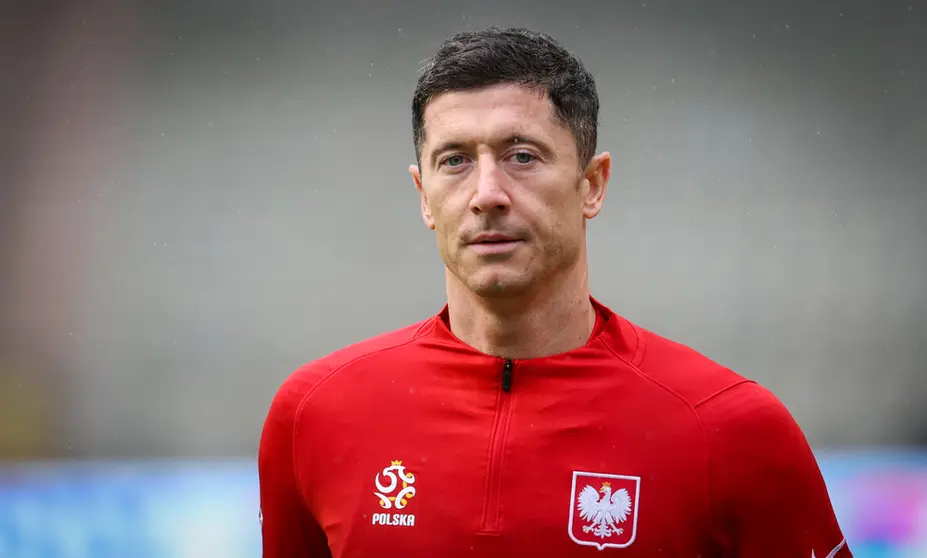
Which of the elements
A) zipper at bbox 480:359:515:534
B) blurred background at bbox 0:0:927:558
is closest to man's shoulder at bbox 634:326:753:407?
zipper at bbox 480:359:515:534

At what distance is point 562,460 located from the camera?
165 centimetres

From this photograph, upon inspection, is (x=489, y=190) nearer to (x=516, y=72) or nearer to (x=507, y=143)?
(x=507, y=143)

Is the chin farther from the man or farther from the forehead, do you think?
the forehead

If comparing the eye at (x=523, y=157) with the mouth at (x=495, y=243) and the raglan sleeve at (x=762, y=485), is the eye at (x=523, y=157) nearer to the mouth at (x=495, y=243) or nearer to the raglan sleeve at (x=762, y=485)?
the mouth at (x=495, y=243)

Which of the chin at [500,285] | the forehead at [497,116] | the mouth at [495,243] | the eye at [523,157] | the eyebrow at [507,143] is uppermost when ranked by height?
the forehead at [497,116]

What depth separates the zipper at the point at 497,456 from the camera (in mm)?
1617

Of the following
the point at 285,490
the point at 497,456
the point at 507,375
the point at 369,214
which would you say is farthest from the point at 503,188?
the point at 369,214

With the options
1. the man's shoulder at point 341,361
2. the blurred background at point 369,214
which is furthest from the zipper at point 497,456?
the blurred background at point 369,214

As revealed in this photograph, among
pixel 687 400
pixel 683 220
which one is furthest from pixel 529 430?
pixel 683 220

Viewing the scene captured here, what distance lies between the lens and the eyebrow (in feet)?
5.53

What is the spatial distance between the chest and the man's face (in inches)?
8.6

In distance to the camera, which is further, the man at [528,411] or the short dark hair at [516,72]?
the short dark hair at [516,72]

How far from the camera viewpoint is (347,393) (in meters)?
1.83

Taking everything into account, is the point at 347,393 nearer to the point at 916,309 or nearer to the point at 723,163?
the point at 723,163
